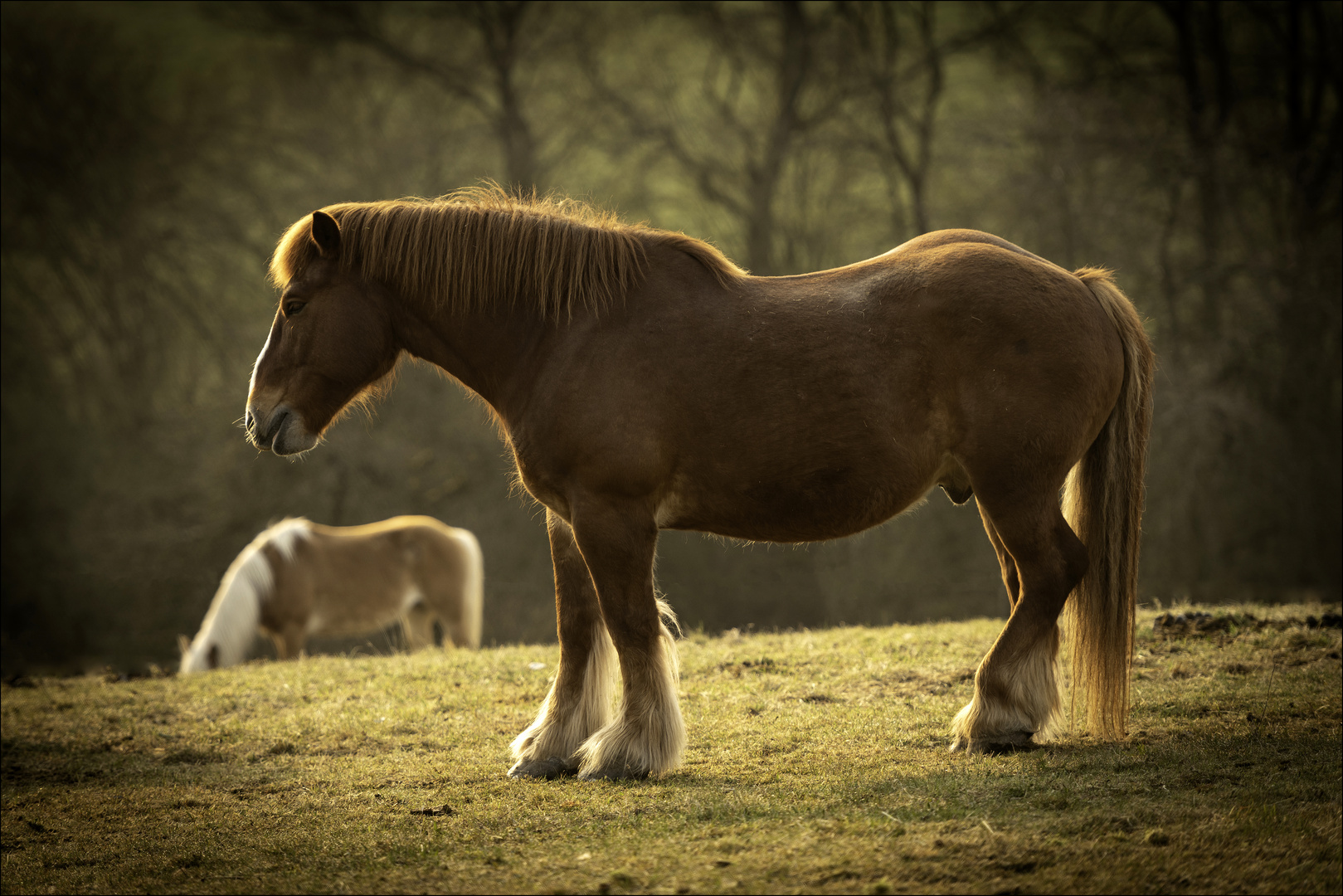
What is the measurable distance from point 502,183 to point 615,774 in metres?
16.0

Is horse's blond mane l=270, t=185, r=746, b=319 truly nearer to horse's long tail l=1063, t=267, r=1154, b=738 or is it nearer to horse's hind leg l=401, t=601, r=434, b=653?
horse's long tail l=1063, t=267, r=1154, b=738

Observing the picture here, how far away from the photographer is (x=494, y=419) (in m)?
5.00

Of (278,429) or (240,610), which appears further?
(240,610)

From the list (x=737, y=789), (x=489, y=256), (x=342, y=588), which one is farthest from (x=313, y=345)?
(x=342, y=588)

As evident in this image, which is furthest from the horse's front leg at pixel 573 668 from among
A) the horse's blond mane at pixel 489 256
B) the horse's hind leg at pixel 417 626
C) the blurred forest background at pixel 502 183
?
the blurred forest background at pixel 502 183

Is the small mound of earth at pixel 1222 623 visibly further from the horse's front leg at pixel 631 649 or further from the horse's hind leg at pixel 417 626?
the horse's hind leg at pixel 417 626

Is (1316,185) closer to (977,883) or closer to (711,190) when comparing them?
(711,190)

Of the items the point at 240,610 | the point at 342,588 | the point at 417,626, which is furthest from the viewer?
the point at 417,626

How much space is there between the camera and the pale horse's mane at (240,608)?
39.4ft

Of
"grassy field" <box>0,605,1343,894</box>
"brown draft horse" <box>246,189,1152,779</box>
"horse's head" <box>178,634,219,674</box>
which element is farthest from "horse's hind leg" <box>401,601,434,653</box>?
"brown draft horse" <box>246,189,1152,779</box>

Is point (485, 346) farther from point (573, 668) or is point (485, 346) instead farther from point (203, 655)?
point (203, 655)

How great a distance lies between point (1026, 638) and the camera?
4316 mm

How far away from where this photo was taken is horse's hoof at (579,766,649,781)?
4254 mm

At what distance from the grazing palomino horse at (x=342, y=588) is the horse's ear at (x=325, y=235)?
8.82 m
